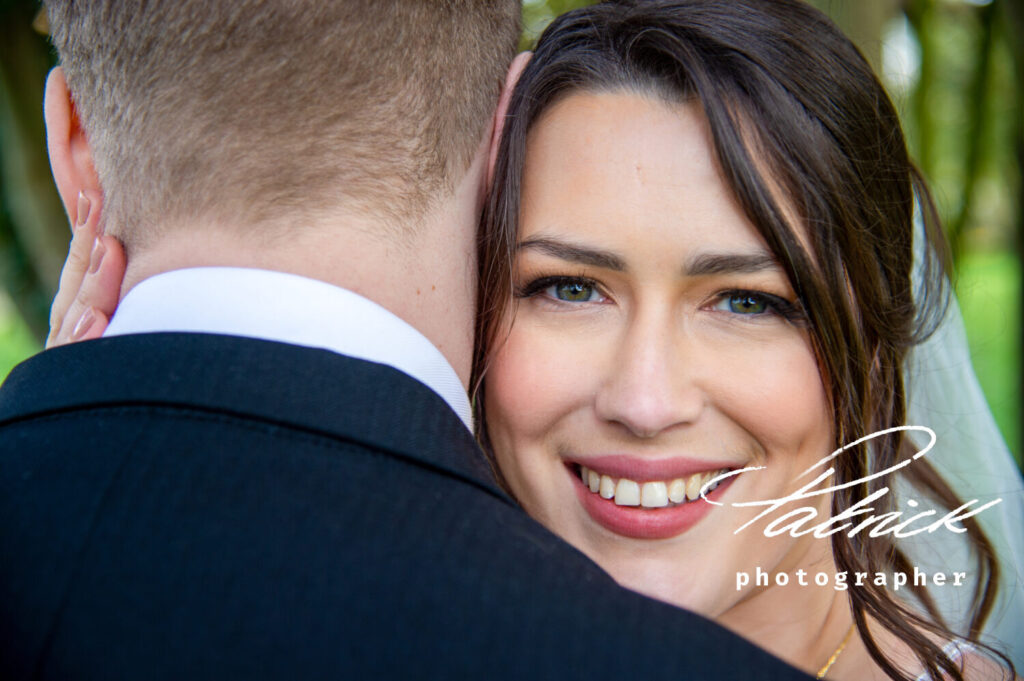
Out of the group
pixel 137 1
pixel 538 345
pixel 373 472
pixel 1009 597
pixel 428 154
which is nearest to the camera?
pixel 373 472

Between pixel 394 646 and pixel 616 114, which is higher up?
pixel 616 114

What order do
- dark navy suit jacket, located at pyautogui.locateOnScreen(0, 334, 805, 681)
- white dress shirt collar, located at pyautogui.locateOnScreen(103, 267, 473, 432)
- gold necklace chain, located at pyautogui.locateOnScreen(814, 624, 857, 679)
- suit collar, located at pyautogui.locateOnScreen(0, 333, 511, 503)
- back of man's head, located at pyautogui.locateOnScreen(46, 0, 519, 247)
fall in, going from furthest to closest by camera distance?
gold necklace chain, located at pyautogui.locateOnScreen(814, 624, 857, 679) < back of man's head, located at pyautogui.locateOnScreen(46, 0, 519, 247) < white dress shirt collar, located at pyautogui.locateOnScreen(103, 267, 473, 432) < suit collar, located at pyautogui.locateOnScreen(0, 333, 511, 503) < dark navy suit jacket, located at pyautogui.locateOnScreen(0, 334, 805, 681)

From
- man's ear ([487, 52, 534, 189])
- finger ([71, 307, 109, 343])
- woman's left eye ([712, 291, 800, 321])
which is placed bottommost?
finger ([71, 307, 109, 343])

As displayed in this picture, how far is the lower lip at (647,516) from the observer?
225 cm

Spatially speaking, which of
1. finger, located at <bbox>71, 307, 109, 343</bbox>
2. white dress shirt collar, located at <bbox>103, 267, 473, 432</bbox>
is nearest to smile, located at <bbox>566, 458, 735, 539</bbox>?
white dress shirt collar, located at <bbox>103, 267, 473, 432</bbox>

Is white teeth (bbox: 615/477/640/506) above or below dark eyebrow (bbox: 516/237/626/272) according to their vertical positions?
below

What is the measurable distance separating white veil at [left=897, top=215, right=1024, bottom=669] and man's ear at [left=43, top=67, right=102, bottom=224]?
2669mm

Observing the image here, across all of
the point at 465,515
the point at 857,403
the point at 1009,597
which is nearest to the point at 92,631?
the point at 465,515

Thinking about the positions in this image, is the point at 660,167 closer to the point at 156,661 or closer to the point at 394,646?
the point at 394,646

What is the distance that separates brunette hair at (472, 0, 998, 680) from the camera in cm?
214

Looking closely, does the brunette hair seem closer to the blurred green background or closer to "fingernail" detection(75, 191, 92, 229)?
the blurred green background

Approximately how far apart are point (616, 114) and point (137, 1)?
1175mm

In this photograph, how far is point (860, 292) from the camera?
2297 millimetres

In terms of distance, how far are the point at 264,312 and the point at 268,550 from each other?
0.38 meters
